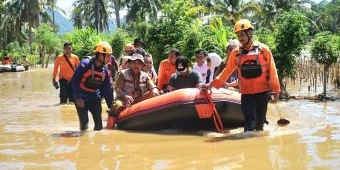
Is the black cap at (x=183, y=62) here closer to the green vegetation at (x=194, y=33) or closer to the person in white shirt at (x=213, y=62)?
the person in white shirt at (x=213, y=62)

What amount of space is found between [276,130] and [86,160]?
2760 mm

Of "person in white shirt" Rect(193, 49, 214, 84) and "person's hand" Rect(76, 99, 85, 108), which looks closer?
"person's hand" Rect(76, 99, 85, 108)

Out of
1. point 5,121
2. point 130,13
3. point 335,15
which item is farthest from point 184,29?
point 335,15

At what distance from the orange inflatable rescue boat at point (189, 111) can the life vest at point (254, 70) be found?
2.02 ft

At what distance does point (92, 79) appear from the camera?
666 cm

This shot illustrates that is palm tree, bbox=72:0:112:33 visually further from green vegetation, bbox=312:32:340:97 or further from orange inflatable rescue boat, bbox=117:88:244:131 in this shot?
orange inflatable rescue boat, bbox=117:88:244:131

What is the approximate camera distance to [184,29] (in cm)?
1485

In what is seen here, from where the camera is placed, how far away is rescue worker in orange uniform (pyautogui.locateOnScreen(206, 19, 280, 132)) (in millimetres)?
5867

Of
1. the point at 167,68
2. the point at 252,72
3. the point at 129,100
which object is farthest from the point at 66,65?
the point at 252,72

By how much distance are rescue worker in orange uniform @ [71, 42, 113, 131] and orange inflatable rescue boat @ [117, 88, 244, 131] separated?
47 cm

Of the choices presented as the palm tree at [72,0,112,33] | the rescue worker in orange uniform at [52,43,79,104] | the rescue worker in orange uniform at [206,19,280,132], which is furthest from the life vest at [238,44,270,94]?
the palm tree at [72,0,112,33]

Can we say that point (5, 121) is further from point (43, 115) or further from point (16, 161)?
point (16, 161)

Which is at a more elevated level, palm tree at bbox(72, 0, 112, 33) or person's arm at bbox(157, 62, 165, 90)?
palm tree at bbox(72, 0, 112, 33)

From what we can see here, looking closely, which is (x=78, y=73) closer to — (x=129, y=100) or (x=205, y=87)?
(x=129, y=100)
